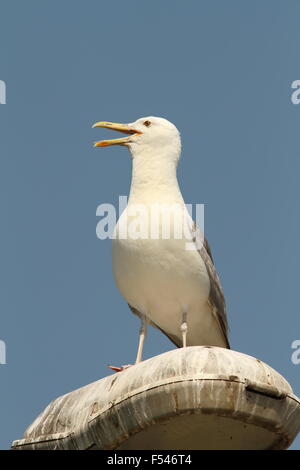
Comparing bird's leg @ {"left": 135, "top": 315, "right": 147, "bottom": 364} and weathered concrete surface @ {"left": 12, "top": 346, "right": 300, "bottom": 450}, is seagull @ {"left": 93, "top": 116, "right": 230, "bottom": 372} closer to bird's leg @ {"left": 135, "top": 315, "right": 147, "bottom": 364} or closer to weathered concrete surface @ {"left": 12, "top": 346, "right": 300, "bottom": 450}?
bird's leg @ {"left": 135, "top": 315, "right": 147, "bottom": 364}

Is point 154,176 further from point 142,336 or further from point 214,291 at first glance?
point 142,336

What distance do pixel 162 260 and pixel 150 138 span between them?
6.63 feet

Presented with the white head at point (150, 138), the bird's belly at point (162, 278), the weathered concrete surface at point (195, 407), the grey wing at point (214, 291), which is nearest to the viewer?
the weathered concrete surface at point (195, 407)

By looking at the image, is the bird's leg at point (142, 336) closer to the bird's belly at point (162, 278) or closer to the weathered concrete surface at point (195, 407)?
the bird's belly at point (162, 278)

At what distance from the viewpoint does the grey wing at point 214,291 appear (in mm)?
12977

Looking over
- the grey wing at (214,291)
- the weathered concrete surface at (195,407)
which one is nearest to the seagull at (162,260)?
the grey wing at (214,291)

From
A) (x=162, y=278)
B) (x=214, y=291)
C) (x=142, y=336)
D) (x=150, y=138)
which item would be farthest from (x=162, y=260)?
(x=150, y=138)

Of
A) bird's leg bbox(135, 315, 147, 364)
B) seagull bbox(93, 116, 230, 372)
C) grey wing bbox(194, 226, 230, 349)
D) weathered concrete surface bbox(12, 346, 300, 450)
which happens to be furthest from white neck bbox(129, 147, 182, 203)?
weathered concrete surface bbox(12, 346, 300, 450)

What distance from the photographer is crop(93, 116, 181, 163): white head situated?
13.8 metres

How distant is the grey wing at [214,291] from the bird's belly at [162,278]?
0.31 ft

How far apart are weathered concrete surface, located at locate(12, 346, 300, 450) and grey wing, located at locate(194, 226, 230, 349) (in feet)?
10.9
